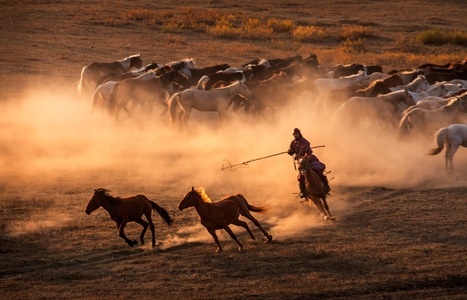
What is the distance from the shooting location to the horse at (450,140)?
1847 centimetres

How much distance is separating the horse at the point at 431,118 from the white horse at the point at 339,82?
5.24m

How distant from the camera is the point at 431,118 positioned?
20453 mm

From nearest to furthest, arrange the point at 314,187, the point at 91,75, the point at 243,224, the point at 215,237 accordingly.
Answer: the point at 215,237, the point at 243,224, the point at 314,187, the point at 91,75

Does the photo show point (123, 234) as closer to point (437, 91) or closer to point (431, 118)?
point (431, 118)

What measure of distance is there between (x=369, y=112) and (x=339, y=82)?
14.9ft

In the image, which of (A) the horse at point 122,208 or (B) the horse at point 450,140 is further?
(B) the horse at point 450,140

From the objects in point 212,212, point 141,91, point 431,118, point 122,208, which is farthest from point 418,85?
point 122,208

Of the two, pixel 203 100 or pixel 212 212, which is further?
pixel 203 100

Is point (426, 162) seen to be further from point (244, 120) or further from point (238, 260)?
point (238, 260)

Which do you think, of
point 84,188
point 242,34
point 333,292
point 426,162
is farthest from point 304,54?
point 333,292

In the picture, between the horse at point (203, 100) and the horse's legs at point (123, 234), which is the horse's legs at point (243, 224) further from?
the horse at point (203, 100)

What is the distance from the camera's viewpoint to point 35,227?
48.0 feet

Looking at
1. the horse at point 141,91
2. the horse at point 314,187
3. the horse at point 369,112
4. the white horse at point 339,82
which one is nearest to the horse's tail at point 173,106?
the horse at point 141,91

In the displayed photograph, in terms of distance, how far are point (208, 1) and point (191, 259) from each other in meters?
47.1
